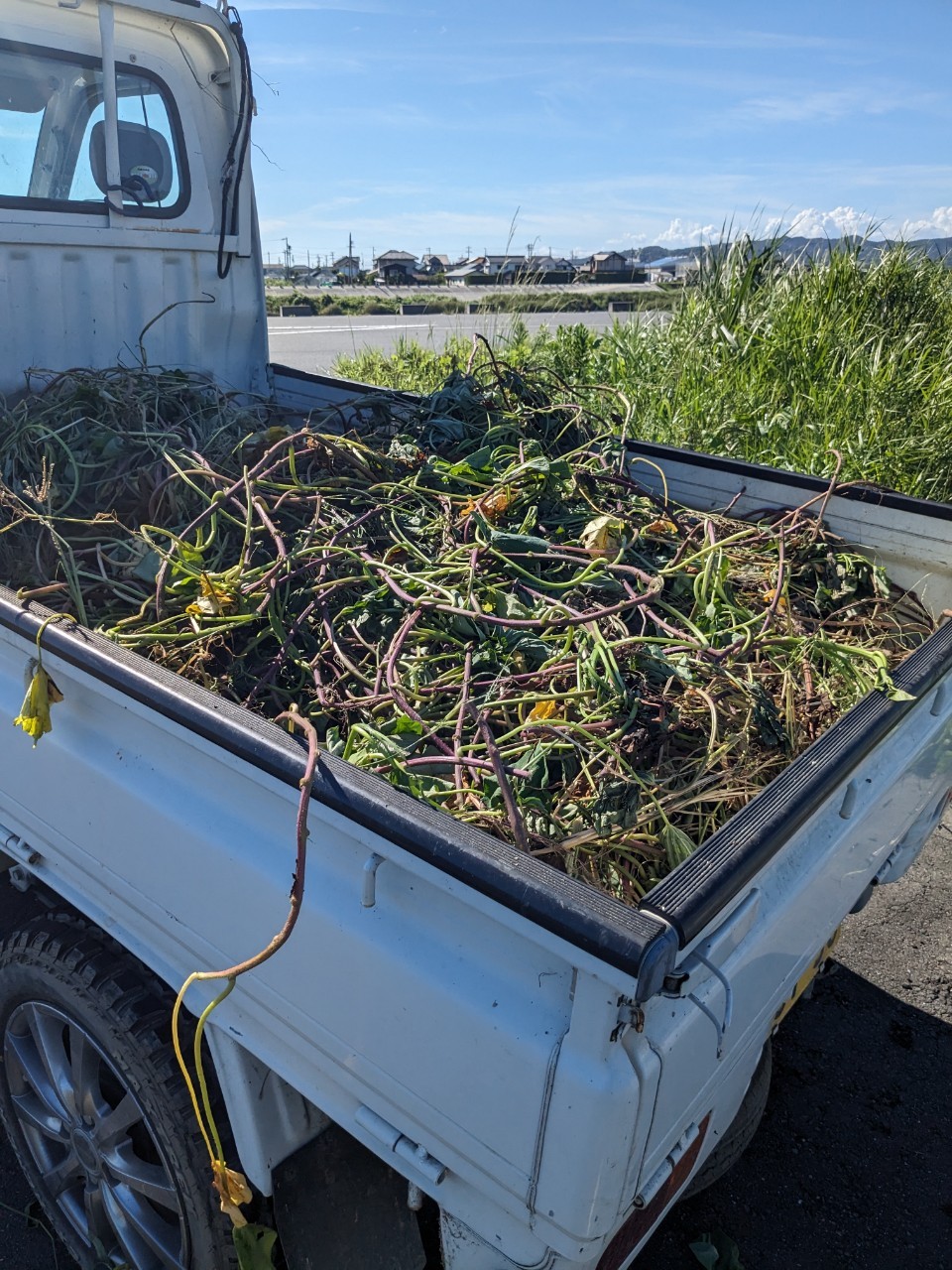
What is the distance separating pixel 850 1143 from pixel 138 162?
3.80 meters

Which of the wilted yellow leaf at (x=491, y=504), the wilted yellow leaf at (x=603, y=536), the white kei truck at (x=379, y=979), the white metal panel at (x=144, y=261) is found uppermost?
the white metal panel at (x=144, y=261)

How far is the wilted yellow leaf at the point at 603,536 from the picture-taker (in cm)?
220

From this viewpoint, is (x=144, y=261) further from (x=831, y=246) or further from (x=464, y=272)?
(x=464, y=272)

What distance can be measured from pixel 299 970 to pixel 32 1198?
1398 mm

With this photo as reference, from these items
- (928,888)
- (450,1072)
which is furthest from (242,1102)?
(928,888)

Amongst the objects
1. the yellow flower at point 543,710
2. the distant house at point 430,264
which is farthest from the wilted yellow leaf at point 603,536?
the distant house at point 430,264

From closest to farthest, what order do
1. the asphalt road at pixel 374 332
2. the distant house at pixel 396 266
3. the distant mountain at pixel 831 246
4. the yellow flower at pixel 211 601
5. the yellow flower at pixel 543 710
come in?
the yellow flower at pixel 543 710 < the yellow flower at pixel 211 601 < the distant mountain at pixel 831 246 < the asphalt road at pixel 374 332 < the distant house at pixel 396 266

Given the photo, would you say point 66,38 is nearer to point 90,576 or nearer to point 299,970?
point 90,576

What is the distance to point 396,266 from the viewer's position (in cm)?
3916

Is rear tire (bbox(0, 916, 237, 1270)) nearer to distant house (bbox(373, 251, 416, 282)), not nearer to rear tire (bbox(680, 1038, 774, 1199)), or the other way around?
rear tire (bbox(680, 1038, 774, 1199))

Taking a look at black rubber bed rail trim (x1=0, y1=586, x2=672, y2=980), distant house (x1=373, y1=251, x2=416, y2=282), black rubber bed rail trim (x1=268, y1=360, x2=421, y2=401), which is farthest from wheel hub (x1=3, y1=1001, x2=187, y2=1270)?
distant house (x1=373, y1=251, x2=416, y2=282)

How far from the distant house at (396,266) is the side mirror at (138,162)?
29455 mm

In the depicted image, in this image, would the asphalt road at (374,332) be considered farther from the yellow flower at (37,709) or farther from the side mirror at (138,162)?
the yellow flower at (37,709)

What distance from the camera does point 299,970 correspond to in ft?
4.24
